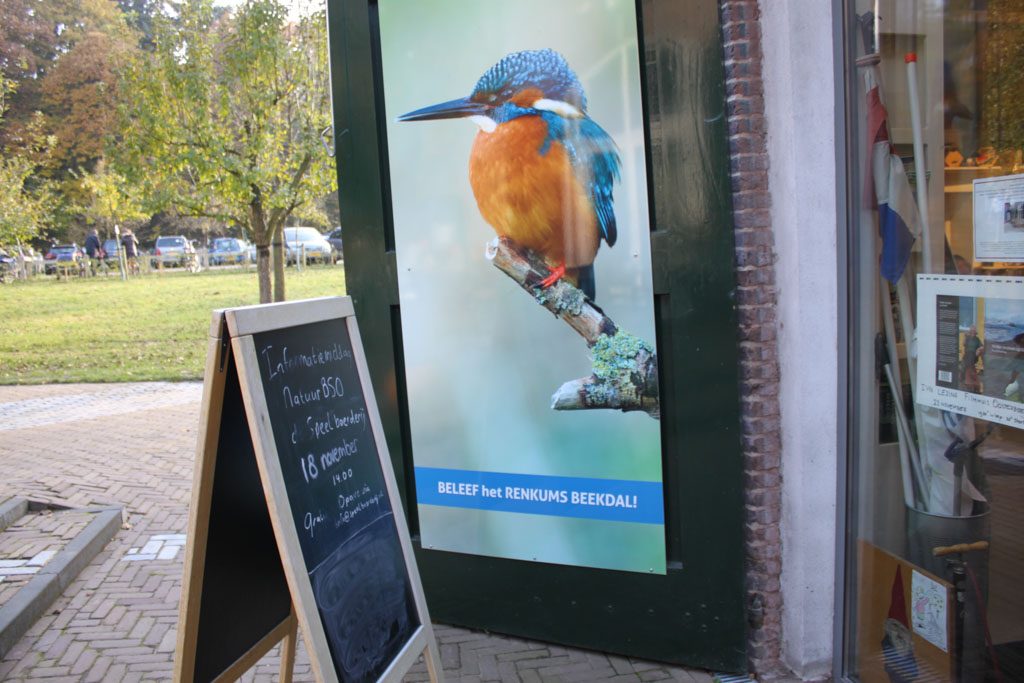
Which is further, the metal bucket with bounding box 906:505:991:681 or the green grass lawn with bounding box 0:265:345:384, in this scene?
the green grass lawn with bounding box 0:265:345:384

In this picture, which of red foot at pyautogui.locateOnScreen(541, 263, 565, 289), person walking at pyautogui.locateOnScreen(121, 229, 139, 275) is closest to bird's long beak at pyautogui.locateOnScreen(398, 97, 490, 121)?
red foot at pyautogui.locateOnScreen(541, 263, 565, 289)

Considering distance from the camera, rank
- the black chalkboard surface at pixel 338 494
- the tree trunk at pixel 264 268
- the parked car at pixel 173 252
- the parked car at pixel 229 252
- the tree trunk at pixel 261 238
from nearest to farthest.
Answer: the black chalkboard surface at pixel 338 494
the tree trunk at pixel 261 238
the tree trunk at pixel 264 268
the parked car at pixel 173 252
the parked car at pixel 229 252

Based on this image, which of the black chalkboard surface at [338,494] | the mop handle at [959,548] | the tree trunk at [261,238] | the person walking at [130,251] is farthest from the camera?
the person walking at [130,251]

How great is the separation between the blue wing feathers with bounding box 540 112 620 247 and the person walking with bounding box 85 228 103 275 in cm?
2870

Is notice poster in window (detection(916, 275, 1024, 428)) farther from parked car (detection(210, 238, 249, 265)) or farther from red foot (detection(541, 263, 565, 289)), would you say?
parked car (detection(210, 238, 249, 265))

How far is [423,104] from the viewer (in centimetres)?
356

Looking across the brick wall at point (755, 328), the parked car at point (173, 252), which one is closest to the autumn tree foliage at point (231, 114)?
the brick wall at point (755, 328)

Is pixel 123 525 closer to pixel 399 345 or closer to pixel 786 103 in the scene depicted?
pixel 399 345

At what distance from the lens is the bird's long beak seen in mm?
3449

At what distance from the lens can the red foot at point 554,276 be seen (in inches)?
133

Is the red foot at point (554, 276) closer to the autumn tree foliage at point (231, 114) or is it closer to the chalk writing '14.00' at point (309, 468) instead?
the chalk writing '14.00' at point (309, 468)

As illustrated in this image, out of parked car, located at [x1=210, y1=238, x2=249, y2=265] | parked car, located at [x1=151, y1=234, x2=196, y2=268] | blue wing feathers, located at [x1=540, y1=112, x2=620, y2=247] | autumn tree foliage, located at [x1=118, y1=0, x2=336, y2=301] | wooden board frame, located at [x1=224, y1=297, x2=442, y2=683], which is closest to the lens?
wooden board frame, located at [x1=224, y1=297, x2=442, y2=683]

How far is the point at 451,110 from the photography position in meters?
3.50

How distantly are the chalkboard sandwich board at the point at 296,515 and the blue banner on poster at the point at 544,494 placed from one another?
970 millimetres
